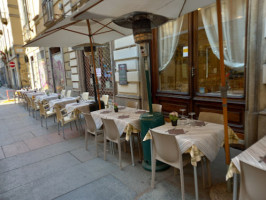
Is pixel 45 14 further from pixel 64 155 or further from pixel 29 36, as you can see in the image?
pixel 64 155

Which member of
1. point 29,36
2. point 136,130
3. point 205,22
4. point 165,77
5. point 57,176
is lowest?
point 57,176

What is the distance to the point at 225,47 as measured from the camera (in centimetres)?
401

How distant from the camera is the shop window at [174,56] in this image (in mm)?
4877

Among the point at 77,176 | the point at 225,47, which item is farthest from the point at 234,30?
the point at 77,176

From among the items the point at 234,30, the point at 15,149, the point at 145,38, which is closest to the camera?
the point at 145,38

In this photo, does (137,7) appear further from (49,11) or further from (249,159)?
(49,11)

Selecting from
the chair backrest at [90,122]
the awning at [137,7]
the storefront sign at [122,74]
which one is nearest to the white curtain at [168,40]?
the storefront sign at [122,74]

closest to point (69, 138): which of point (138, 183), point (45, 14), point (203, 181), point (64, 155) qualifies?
point (64, 155)

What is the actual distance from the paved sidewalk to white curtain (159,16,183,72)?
299 centimetres

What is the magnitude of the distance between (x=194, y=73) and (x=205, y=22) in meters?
1.22

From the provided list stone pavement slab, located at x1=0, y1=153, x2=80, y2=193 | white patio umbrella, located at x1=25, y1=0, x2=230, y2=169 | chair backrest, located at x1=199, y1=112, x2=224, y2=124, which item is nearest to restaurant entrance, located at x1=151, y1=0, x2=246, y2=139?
chair backrest, located at x1=199, y1=112, x2=224, y2=124

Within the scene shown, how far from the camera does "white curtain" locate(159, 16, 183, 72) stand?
501 centimetres

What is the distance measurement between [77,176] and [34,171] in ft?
3.07

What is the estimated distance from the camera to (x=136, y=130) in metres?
3.37
